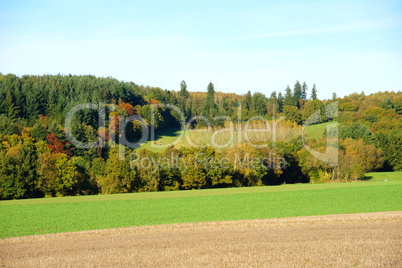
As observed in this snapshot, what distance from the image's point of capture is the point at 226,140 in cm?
9494

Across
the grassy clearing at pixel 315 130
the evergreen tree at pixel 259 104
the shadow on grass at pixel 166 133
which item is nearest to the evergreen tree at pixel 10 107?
the shadow on grass at pixel 166 133

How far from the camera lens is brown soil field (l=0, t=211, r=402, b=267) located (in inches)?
656

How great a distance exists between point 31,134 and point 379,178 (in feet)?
233

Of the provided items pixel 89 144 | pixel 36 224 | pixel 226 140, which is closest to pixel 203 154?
pixel 226 140

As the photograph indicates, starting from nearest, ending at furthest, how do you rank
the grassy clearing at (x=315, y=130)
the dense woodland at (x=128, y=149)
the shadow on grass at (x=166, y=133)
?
1. the dense woodland at (x=128, y=149)
2. the shadow on grass at (x=166, y=133)
3. the grassy clearing at (x=315, y=130)

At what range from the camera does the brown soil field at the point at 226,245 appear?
16656 mm

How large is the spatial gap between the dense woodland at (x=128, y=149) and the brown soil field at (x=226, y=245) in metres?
40.8

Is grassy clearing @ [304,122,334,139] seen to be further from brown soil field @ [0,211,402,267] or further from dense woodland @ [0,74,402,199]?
brown soil field @ [0,211,402,267]

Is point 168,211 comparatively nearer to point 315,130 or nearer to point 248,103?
point 315,130

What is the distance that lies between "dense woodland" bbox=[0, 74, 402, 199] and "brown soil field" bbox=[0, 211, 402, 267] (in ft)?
134

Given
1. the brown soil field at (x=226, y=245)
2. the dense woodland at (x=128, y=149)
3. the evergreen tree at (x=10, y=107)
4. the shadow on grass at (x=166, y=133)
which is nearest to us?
the brown soil field at (x=226, y=245)

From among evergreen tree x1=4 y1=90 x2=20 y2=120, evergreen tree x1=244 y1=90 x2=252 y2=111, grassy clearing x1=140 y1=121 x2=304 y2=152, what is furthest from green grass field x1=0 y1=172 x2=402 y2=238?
evergreen tree x1=244 y1=90 x2=252 y2=111

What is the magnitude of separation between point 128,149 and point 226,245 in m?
65.9

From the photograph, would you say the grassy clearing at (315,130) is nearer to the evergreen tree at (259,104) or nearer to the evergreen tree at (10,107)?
the evergreen tree at (259,104)
